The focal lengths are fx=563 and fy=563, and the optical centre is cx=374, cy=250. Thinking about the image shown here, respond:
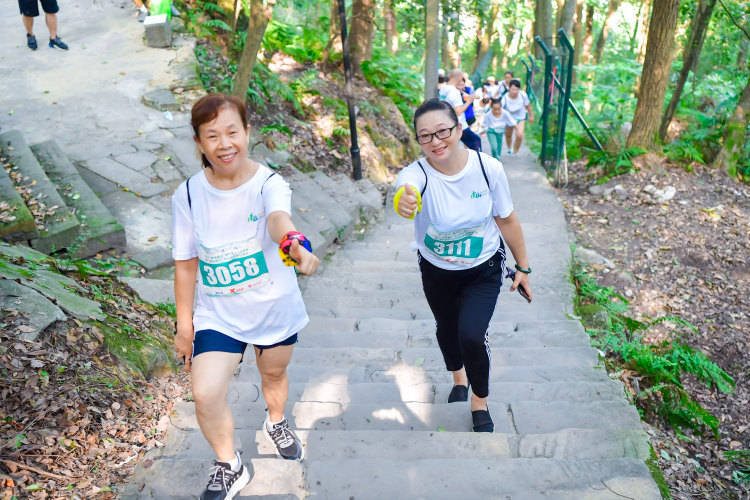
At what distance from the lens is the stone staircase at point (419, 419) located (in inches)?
101

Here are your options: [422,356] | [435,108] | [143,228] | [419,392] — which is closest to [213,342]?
[435,108]

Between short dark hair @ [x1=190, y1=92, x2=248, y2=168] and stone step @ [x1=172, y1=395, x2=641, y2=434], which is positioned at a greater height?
short dark hair @ [x1=190, y1=92, x2=248, y2=168]

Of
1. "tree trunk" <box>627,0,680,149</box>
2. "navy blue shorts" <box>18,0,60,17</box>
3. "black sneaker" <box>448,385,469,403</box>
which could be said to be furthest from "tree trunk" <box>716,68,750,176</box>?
"navy blue shorts" <box>18,0,60,17</box>

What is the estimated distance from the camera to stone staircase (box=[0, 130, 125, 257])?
4602 mm

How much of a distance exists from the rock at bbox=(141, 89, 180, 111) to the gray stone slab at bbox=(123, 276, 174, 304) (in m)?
4.14

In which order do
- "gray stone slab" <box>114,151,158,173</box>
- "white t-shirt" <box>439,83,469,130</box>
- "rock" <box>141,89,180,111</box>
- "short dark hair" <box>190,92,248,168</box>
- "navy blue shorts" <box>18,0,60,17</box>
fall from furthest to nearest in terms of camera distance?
"navy blue shorts" <box>18,0,60,17</box> < "rock" <box>141,89,180,111</box> < "white t-shirt" <box>439,83,469,130</box> < "gray stone slab" <box>114,151,158,173</box> < "short dark hair" <box>190,92,248,168</box>

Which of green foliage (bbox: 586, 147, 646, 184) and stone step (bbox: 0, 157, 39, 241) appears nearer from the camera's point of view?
stone step (bbox: 0, 157, 39, 241)

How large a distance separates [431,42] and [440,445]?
29.3ft

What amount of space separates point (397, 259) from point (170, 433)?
449cm

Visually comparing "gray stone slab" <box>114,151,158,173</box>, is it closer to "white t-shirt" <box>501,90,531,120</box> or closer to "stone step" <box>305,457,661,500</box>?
"stone step" <box>305,457,661,500</box>

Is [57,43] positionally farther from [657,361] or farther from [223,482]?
[657,361]

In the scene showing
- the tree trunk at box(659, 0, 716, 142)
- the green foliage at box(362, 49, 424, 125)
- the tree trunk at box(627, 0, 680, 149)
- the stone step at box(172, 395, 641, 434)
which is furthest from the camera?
the green foliage at box(362, 49, 424, 125)

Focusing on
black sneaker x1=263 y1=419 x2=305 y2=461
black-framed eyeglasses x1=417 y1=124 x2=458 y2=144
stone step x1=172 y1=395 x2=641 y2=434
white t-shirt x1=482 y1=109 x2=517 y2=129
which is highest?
black-framed eyeglasses x1=417 y1=124 x2=458 y2=144

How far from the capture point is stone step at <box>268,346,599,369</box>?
4.27 m
